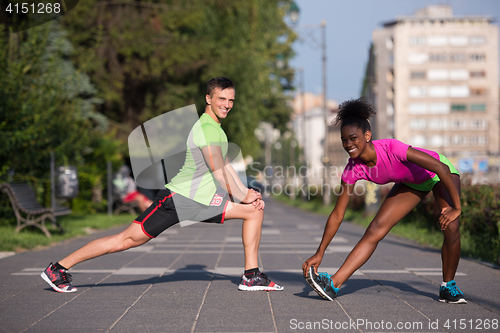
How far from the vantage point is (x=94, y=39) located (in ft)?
67.6

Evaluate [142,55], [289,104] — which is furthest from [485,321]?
[289,104]

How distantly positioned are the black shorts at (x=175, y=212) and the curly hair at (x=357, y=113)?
132cm

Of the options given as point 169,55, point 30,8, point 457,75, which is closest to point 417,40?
point 457,75

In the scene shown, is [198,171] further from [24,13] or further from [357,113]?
[24,13]

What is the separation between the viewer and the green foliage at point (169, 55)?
826 inches

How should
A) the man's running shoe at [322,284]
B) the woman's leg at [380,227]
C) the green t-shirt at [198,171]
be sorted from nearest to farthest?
the man's running shoe at [322,284], the woman's leg at [380,227], the green t-shirt at [198,171]

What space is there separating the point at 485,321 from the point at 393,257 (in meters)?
4.38

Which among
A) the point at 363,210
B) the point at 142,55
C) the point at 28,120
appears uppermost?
the point at 142,55

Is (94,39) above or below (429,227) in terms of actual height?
above

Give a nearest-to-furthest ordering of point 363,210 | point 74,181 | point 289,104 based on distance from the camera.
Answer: point 74,181
point 363,210
point 289,104

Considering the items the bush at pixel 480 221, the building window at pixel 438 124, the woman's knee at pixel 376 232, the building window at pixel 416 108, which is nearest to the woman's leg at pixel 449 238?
the woman's knee at pixel 376 232

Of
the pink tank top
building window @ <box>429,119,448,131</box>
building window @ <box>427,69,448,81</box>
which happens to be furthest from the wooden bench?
building window @ <box>427,69,448,81</box>

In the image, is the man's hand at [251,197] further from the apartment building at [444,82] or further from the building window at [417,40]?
the building window at [417,40]

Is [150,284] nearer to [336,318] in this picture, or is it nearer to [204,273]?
[204,273]
